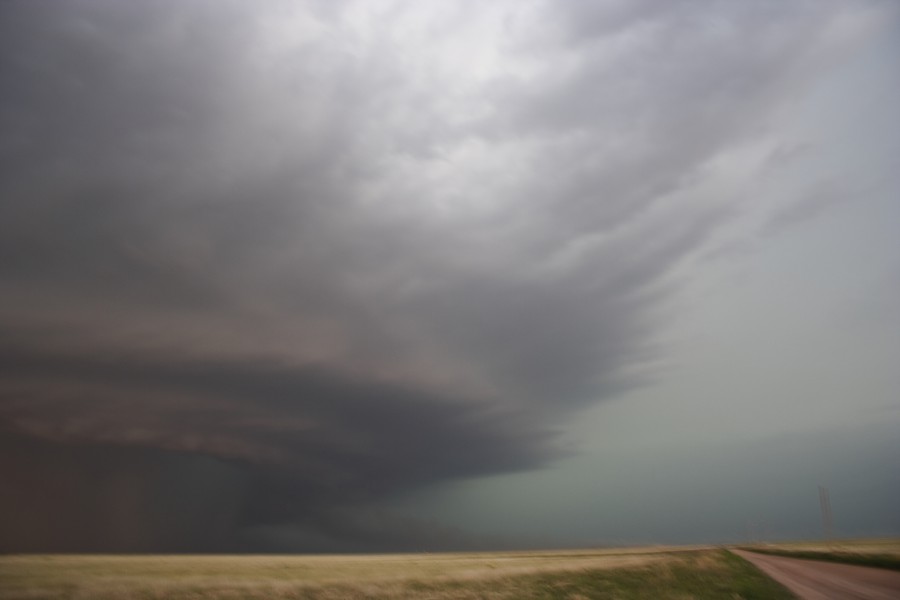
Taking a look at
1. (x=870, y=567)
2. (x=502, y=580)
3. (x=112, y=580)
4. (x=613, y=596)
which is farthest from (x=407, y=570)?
(x=870, y=567)

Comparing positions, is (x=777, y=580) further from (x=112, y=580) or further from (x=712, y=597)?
(x=112, y=580)

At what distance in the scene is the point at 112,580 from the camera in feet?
172

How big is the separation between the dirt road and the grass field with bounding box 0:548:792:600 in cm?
230

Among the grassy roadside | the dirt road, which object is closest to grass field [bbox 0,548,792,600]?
the dirt road

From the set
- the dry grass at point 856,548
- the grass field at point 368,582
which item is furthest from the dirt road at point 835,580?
the dry grass at point 856,548

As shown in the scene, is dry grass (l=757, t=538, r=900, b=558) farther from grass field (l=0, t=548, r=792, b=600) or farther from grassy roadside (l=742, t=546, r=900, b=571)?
grass field (l=0, t=548, r=792, b=600)

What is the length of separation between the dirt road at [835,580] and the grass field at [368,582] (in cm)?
230

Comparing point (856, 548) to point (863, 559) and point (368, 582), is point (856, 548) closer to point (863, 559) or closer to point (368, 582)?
point (863, 559)

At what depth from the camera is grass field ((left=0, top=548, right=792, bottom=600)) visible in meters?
49.1

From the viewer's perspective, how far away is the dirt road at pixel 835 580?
50.5 meters

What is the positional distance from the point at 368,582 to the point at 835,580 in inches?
1792

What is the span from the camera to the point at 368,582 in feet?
203

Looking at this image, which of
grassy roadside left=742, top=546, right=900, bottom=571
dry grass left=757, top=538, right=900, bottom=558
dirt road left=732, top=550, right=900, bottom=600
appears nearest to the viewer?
dirt road left=732, top=550, right=900, bottom=600

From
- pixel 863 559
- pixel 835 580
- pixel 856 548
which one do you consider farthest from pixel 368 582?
pixel 856 548
